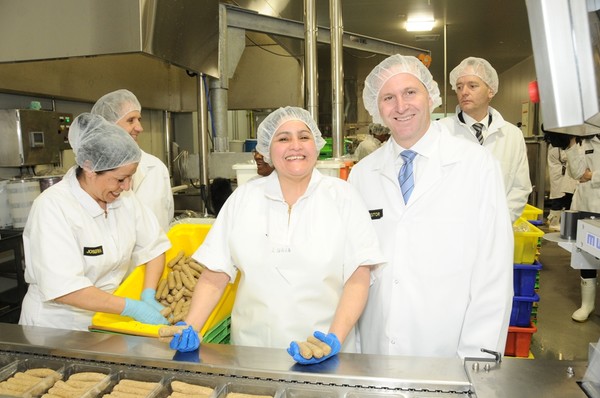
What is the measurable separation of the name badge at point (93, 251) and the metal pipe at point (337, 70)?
2.22 metres

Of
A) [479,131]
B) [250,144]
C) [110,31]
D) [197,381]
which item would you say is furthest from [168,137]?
[197,381]

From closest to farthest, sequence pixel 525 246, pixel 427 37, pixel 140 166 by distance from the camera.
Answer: pixel 525 246
pixel 140 166
pixel 427 37

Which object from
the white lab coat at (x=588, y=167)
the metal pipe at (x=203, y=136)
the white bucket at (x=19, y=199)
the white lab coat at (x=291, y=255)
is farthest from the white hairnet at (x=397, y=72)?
the white lab coat at (x=588, y=167)

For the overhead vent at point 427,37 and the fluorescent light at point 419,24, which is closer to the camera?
the fluorescent light at point 419,24

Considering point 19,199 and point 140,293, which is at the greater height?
point 19,199

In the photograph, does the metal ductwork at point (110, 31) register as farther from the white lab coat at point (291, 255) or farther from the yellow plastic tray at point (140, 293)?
the white lab coat at point (291, 255)

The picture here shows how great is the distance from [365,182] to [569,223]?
82 centimetres

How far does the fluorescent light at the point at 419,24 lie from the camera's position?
22.8 feet

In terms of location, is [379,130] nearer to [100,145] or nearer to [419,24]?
[419,24]

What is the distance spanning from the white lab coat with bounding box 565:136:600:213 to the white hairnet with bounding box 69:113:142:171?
14.1ft

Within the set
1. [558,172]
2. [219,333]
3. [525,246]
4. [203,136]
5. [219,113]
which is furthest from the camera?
[558,172]

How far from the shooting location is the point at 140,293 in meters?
2.09

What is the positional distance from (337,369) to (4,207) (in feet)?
11.3

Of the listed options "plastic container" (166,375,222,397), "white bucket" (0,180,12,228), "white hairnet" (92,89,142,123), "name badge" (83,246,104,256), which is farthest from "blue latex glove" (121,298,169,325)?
"white bucket" (0,180,12,228)
